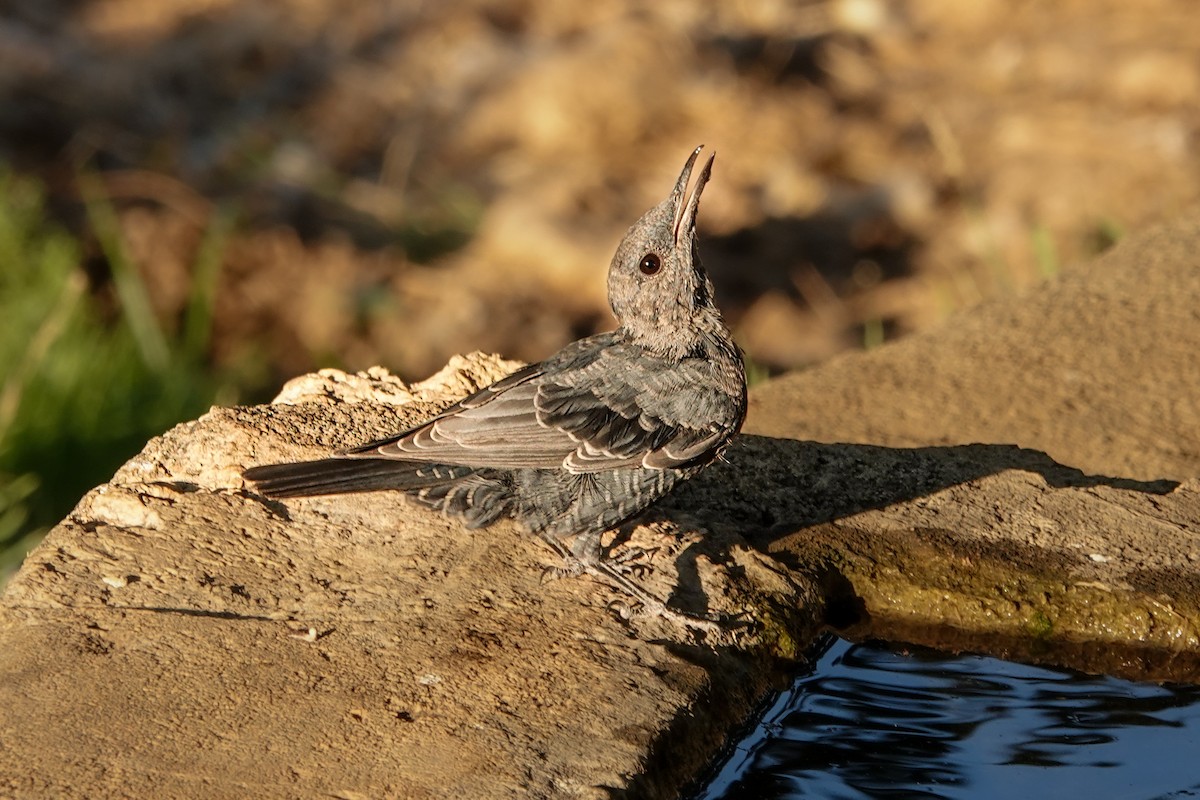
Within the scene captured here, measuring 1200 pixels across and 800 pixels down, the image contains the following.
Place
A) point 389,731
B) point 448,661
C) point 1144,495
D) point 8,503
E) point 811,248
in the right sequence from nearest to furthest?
1. point 389,731
2. point 448,661
3. point 1144,495
4. point 8,503
5. point 811,248

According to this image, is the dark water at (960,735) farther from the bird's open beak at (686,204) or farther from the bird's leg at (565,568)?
the bird's open beak at (686,204)

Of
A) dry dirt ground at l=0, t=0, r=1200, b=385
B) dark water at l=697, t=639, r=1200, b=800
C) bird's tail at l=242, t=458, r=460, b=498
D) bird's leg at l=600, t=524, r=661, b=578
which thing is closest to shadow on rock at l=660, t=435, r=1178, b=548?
bird's leg at l=600, t=524, r=661, b=578

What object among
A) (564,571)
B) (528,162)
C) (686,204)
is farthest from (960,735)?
(528,162)

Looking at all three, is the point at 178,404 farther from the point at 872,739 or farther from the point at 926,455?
the point at 872,739

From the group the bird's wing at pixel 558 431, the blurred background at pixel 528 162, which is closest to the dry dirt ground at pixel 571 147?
the blurred background at pixel 528 162

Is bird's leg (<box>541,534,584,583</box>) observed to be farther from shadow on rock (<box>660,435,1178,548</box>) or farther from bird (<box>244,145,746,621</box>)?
shadow on rock (<box>660,435,1178,548</box>)

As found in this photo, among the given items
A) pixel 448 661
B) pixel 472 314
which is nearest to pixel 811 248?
pixel 472 314
